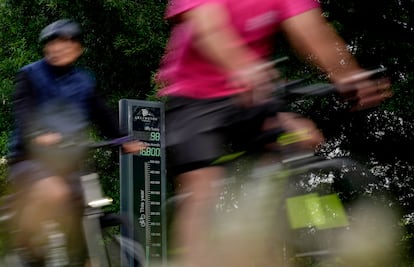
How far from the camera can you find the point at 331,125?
1909 centimetres

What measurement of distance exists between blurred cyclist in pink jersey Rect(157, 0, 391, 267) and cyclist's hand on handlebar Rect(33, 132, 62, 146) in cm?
141

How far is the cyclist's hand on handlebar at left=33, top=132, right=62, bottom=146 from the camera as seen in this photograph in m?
4.92

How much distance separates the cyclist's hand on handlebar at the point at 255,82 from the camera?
3.38 metres

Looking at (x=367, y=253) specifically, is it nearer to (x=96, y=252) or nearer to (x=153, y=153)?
(x=96, y=252)

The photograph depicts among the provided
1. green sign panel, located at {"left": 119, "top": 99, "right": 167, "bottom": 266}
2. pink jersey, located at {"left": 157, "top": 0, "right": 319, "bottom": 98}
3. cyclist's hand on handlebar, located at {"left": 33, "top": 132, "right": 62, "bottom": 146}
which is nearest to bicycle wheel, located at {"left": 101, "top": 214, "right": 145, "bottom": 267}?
cyclist's hand on handlebar, located at {"left": 33, "top": 132, "right": 62, "bottom": 146}

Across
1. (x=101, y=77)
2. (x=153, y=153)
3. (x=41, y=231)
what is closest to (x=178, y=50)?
(x=41, y=231)

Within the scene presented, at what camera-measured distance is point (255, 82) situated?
3383 mm

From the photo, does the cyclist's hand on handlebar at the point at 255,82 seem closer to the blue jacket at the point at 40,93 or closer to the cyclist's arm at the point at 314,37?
the cyclist's arm at the point at 314,37

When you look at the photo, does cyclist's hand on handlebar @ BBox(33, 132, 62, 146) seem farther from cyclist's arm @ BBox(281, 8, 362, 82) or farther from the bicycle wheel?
cyclist's arm @ BBox(281, 8, 362, 82)

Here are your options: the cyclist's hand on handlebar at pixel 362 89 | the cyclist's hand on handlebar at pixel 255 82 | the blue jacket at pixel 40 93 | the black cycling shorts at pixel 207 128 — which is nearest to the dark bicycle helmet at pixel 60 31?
the blue jacket at pixel 40 93

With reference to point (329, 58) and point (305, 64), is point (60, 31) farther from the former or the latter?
point (305, 64)

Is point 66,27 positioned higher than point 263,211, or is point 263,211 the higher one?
point 66,27

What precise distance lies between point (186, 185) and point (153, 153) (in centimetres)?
1100

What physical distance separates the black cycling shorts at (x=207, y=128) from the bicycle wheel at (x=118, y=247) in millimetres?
1720
